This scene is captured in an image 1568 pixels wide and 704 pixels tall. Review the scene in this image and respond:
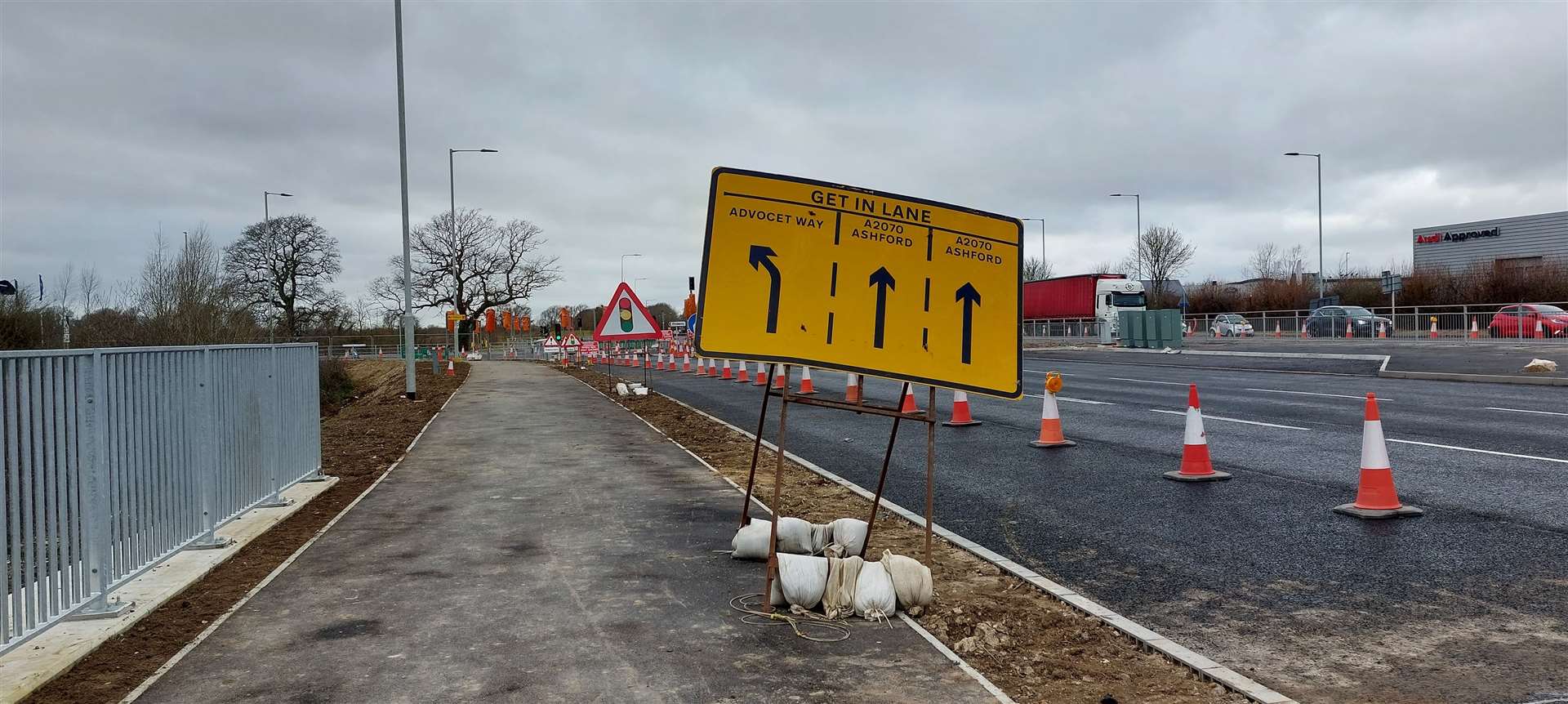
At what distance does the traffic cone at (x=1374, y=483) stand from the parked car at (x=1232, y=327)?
4687 centimetres

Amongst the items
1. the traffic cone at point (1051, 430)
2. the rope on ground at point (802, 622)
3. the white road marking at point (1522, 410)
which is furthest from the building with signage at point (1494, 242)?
the rope on ground at point (802, 622)

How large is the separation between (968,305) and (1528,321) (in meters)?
39.5

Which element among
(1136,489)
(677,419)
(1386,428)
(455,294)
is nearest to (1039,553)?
(1136,489)

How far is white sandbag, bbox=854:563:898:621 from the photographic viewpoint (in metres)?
5.48

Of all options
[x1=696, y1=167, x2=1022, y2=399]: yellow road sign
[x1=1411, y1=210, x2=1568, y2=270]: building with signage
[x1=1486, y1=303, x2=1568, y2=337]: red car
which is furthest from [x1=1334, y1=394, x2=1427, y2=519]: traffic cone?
[x1=1411, y1=210, x2=1568, y2=270]: building with signage

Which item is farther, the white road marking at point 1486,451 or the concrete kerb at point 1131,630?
the white road marking at point 1486,451

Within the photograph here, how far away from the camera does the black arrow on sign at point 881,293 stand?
19.8ft

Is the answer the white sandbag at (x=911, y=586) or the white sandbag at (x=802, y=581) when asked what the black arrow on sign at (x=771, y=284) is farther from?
the white sandbag at (x=911, y=586)

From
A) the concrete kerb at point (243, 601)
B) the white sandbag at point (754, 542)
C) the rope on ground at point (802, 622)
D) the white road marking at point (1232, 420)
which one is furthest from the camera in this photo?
the white road marking at point (1232, 420)

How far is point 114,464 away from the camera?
582 centimetres

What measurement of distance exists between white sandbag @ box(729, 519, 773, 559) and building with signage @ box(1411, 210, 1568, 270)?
60.5 metres

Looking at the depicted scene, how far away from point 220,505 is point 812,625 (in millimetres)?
4870

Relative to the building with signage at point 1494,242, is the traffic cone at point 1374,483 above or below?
below

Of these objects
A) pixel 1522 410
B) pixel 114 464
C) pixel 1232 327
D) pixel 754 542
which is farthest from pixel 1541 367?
pixel 1232 327
